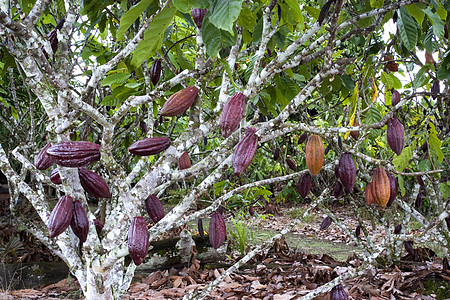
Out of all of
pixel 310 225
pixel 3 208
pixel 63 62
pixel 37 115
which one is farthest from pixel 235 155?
pixel 3 208

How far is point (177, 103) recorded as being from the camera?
3.50 feet

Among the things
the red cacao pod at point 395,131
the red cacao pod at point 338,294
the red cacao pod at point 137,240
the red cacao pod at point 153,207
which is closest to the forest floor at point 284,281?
the red cacao pod at point 338,294

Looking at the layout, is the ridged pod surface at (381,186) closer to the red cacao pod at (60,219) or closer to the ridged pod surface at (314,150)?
the ridged pod surface at (314,150)

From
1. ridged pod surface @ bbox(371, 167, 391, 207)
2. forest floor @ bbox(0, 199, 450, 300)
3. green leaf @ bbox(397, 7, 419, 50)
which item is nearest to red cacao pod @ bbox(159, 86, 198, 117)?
ridged pod surface @ bbox(371, 167, 391, 207)

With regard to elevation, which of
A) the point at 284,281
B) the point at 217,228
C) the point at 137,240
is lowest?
the point at 284,281

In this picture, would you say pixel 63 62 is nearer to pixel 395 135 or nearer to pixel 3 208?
pixel 395 135

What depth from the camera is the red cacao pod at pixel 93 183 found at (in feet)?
3.53

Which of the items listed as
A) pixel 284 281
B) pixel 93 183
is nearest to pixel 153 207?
pixel 93 183

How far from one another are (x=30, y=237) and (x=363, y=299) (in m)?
3.08

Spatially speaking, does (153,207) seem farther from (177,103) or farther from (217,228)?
(217,228)

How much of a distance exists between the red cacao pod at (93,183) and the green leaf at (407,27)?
1236mm

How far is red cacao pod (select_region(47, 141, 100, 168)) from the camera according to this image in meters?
0.91

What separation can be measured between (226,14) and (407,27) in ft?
3.49

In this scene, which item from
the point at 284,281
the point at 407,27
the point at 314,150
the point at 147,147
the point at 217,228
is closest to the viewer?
the point at 147,147
